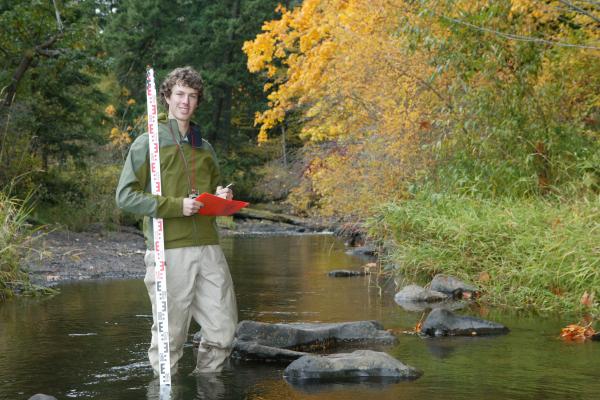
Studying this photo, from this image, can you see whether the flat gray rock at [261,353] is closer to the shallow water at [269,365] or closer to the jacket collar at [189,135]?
the shallow water at [269,365]

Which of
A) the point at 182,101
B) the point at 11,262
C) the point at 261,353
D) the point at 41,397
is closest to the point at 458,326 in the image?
the point at 261,353

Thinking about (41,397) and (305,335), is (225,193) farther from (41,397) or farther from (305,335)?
(305,335)

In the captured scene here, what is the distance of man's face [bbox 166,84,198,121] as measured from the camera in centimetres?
605

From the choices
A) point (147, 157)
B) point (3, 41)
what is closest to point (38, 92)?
point (3, 41)

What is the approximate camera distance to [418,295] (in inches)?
416

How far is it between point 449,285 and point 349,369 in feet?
14.8

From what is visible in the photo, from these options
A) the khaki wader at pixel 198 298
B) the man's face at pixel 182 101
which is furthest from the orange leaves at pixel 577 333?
the man's face at pixel 182 101

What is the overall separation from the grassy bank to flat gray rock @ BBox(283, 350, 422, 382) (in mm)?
3332

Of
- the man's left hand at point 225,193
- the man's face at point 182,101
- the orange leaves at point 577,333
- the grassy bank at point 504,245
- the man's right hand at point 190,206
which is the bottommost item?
the orange leaves at point 577,333

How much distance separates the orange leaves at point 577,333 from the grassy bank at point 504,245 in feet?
3.68

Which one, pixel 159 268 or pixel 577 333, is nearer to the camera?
pixel 159 268

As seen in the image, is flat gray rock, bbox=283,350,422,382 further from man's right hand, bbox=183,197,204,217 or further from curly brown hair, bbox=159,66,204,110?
curly brown hair, bbox=159,66,204,110

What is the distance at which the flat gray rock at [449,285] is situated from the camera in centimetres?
1052

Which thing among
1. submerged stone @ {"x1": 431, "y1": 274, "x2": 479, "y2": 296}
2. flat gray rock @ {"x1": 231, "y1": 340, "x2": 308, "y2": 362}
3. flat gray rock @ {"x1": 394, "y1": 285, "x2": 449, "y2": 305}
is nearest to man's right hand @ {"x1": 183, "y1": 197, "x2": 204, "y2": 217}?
flat gray rock @ {"x1": 231, "y1": 340, "x2": 308, "y2": 362}
